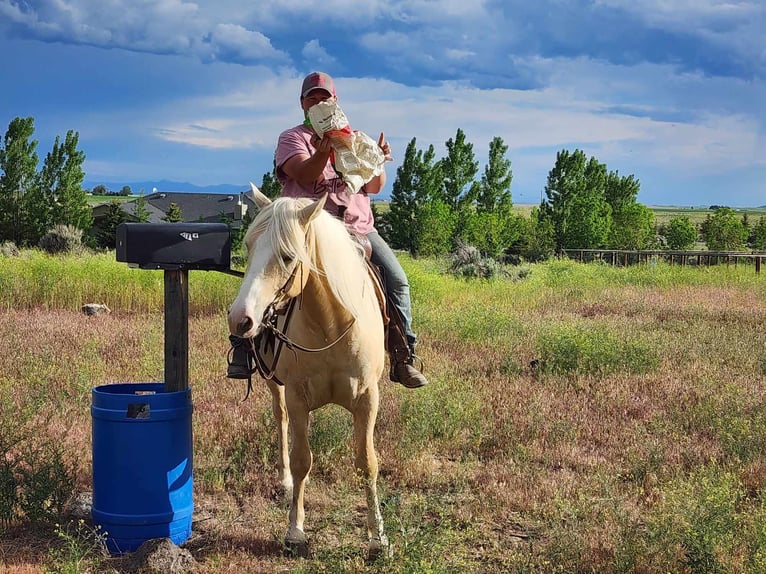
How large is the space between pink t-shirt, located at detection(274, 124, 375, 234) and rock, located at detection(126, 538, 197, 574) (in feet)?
7.22

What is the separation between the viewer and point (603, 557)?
4.23 m

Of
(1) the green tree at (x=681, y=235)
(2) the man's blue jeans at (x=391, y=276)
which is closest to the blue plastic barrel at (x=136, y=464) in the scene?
(2) the man's blue jeans at (x=391, y=276)

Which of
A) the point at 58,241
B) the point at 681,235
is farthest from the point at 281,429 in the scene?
the point at 681,235

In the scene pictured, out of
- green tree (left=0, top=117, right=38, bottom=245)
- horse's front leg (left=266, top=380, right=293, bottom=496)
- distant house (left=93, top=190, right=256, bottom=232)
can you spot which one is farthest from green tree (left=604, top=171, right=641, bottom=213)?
horse's front leg (left=266, top=380, right=293, bottom=496)

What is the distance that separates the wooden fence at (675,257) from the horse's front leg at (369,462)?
22.4 meters

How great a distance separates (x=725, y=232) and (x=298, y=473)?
45766 mm

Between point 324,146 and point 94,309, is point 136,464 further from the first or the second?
point 94,309

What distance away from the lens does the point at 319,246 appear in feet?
12.2

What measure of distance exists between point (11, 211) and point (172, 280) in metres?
43.5

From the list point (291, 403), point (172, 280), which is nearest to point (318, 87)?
point (172, 280)

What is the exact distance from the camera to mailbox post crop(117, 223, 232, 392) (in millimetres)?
4328

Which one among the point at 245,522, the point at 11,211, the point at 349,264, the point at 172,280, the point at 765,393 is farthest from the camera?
the point at 11,211

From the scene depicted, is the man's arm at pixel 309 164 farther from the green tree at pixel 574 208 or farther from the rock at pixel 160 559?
the green tree at pixel 574 208

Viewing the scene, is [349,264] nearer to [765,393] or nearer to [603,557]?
[603,557]
